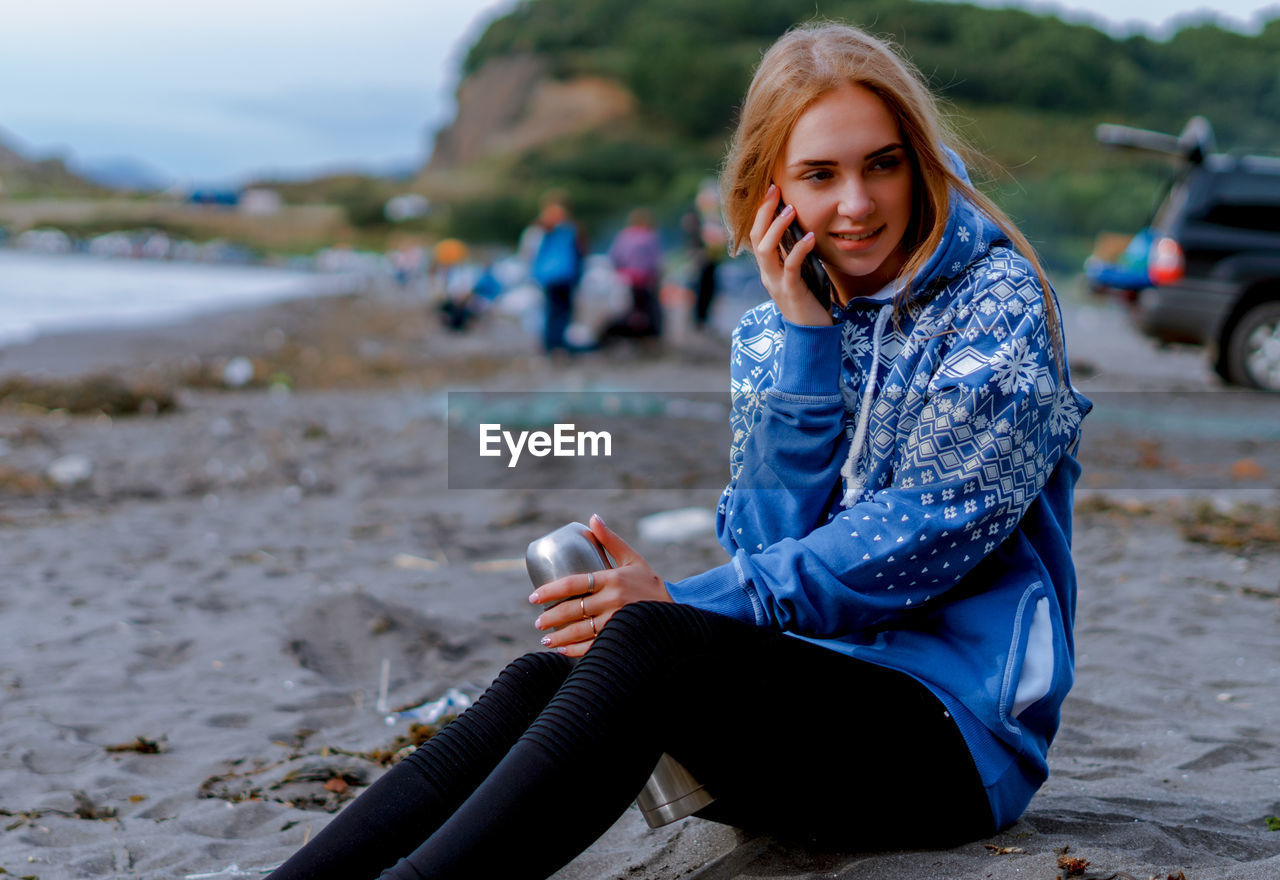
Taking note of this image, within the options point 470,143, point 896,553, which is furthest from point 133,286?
point 470,143

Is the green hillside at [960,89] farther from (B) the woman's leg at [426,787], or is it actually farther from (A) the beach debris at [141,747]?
(B) the woman's leg at [426,787]

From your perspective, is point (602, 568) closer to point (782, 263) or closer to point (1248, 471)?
point (782, 263)

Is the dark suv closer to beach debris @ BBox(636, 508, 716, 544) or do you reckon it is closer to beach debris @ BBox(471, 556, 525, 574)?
beach debris @ BBox(636, 508, 716, 544)

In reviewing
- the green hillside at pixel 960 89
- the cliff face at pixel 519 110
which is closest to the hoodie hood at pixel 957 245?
the green hillside at pixel 960 89

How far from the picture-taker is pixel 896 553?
178cm

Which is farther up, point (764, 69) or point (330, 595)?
point (764, 69)

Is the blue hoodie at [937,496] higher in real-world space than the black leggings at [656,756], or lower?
higher

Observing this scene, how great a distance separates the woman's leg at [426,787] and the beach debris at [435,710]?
1.16 m

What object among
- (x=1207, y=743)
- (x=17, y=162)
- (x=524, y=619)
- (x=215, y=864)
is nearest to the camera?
(x=215, y=864)

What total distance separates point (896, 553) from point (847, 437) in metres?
0.29

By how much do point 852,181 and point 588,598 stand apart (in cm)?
82

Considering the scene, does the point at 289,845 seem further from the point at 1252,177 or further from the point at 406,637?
the point at 1252,177

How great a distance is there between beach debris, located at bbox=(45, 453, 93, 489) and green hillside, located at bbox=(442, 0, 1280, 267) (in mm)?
27465

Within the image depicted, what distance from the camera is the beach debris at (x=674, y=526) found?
5.13 m
